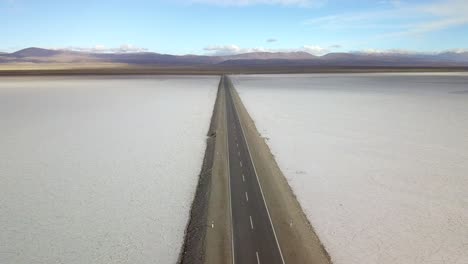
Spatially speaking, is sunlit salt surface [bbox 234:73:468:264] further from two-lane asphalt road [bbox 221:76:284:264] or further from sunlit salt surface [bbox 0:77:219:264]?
sunlit salt surface [bbox 0:77:219:264]

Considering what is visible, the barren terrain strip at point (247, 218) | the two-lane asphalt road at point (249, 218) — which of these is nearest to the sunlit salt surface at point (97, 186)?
the barren terrain strip at point (247, 218)

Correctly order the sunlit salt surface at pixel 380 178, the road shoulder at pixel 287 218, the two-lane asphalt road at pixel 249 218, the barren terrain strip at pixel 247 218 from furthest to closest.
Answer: the sunlit salt surface at pixel 380 178, the road shoulder at pixel 287 218, the barren terrain strip at pixel 247 218, the two-lane asphalt road at pixel 249 218

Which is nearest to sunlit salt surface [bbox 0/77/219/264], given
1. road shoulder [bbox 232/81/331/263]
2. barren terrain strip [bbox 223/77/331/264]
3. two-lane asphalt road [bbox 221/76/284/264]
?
two-lane asphalt road [bbox 221/76/284/264]

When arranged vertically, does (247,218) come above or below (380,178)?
above

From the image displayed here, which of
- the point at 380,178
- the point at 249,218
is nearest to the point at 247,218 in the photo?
the point at 249,218

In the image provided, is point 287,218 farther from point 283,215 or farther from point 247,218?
point 247,218

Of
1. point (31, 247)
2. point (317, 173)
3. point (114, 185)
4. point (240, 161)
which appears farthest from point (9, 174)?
point (317, 173)

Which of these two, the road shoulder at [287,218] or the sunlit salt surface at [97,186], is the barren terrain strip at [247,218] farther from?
the sunlit salt surface at [97,186]
